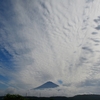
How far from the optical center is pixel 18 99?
70688mm

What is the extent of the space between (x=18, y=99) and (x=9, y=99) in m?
3.76

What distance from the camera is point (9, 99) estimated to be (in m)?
70.2
